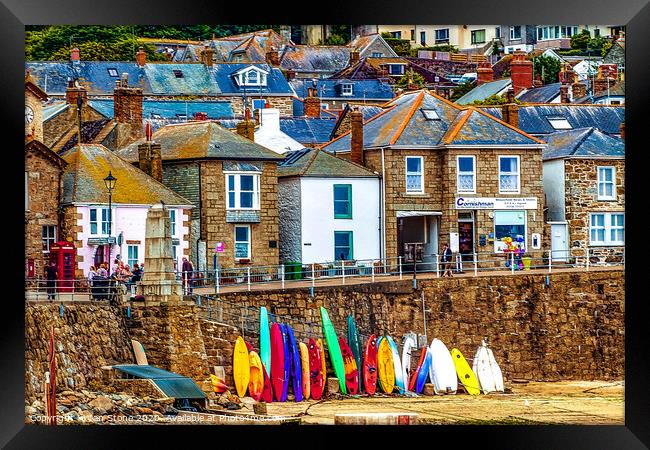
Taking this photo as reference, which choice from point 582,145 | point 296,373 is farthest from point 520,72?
point 296,373

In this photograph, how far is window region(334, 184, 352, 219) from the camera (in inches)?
960

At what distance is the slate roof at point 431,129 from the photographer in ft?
81.9

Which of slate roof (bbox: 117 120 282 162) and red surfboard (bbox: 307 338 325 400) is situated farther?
slate roof (bbox: 117 120 282 162)

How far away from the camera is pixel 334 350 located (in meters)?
23.6

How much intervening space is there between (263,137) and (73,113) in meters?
2.56

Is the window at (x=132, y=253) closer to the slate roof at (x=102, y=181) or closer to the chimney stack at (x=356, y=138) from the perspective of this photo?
the slate roof at (x=102, y=181)

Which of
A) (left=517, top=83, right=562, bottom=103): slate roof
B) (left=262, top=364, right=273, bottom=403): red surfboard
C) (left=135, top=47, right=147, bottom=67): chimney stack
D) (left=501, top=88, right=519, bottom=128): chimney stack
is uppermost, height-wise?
(left=135, top=47, right=147, bottom=67): chimney stack

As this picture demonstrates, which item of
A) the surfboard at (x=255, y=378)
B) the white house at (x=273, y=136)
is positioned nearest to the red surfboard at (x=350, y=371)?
the surfboard at (x=255, y=378)

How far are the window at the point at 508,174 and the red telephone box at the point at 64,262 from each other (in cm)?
555

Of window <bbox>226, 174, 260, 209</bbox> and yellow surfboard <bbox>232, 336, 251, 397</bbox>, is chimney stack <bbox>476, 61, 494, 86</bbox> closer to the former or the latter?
window <bbox>226, 174, 260, 209</bbox>

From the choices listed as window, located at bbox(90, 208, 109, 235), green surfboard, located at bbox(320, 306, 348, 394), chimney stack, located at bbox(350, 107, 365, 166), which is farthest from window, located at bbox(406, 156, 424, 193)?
window, located at bbox(90, 208, 109, 235)

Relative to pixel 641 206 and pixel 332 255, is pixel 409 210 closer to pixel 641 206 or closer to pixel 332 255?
pixel 332 255

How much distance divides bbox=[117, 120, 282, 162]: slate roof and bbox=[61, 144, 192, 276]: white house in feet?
1.14

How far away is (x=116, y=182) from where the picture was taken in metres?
23.5
